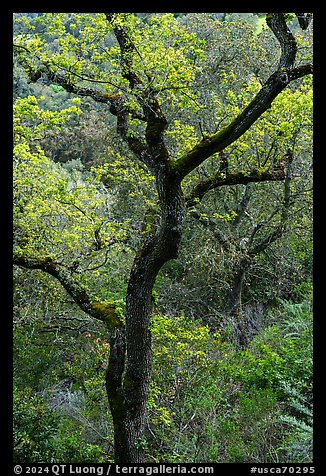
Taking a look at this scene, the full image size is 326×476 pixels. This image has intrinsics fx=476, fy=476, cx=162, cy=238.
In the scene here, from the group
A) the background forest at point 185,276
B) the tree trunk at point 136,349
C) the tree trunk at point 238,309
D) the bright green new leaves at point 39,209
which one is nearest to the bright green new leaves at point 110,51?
the background forest at point 185,276

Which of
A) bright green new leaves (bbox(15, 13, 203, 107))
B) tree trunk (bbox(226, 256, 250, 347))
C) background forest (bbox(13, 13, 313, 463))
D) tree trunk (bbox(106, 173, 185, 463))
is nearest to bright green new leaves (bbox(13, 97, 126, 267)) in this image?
background forest (bbox(13, 13, 313, 463))

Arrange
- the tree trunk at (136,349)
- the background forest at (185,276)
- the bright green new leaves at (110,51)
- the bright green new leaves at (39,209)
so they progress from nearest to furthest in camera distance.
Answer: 1. the bright green new leaves at (110,51)
2. the tree trunk at (136,349)
3. the background forest at (185,276)
4. the bright green new leaves at (39,209)

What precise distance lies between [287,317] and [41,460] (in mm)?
5687

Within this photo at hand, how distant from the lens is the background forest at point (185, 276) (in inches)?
235

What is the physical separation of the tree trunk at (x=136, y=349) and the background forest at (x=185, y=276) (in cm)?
26

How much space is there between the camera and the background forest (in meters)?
5.96

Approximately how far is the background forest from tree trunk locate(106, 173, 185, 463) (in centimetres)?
26

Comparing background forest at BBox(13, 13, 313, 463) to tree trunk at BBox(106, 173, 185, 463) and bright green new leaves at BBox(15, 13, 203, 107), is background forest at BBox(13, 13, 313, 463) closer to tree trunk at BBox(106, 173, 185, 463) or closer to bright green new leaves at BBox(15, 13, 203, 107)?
bright green new leaves at BBox(15, 13, 203, 107)

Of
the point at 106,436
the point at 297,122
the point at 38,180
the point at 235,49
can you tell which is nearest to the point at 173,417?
the point at 106,436

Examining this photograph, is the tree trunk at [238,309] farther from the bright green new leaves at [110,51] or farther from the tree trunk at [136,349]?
the bright green new leaves at [110,51]

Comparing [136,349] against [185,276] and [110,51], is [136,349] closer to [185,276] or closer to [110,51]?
[110,51]

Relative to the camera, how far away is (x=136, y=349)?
18.9 ft

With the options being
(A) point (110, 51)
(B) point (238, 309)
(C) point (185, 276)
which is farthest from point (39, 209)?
(B) point (238, 309)

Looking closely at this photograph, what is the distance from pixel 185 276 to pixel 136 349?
6.44 metres
